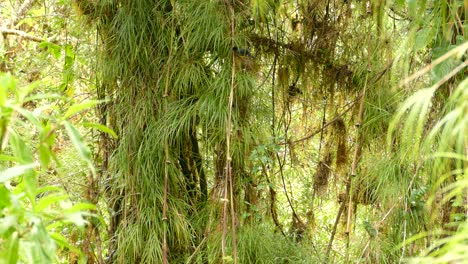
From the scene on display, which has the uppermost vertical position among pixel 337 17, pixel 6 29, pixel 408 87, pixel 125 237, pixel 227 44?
pixel 6 29

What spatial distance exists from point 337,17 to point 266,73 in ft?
0.99

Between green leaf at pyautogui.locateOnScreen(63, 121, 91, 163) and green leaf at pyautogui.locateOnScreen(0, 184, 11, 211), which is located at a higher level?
green leaf at pyautogui.locateOnScreen(63, 121, 91, 163)

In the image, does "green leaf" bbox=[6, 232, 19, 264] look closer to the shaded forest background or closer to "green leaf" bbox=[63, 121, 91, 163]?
"green leaf" bbox=[63, 121, 91, 163]

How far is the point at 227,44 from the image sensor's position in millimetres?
2154

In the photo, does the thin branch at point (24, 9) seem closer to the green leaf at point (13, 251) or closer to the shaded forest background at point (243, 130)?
the shaded forest background at point (243, 130)

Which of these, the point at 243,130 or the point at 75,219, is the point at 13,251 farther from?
the point at 243,130

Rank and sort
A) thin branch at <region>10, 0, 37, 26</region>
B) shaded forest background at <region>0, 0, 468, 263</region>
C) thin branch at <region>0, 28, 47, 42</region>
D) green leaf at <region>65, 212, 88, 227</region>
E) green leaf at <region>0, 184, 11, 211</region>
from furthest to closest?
1. thin branch at <region>10, 0, 37, 26</region>
2. thin branch at <region>0, 28, 47, 42</region>
3. shaded forest background at <region>0, 0, 468, 263</region>
4. green leaf at <region>0, 184, 11, 211</region>
5. green leaf at <region>65, 212, 88, 227</region>

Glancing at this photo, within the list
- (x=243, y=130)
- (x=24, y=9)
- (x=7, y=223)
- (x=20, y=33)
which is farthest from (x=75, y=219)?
(x=24, y=9)

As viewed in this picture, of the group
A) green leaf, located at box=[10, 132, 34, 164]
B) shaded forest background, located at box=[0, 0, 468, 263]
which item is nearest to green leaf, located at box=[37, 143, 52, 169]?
green leaf, located at box=[10, 132, 34, 164]

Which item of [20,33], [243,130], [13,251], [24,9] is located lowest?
[13,251]

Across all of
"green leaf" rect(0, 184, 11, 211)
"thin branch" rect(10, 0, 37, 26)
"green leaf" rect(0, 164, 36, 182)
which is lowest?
"green leaf" rect(0, 184, 11, 211)

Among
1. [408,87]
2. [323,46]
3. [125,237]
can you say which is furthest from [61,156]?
[408,87]

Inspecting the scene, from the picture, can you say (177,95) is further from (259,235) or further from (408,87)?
(408,87)

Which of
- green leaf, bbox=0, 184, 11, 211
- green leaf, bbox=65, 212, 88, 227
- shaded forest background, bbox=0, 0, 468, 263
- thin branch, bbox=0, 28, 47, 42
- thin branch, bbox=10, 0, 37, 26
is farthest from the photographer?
thin branch, bbox=10, 0, 37, 26
